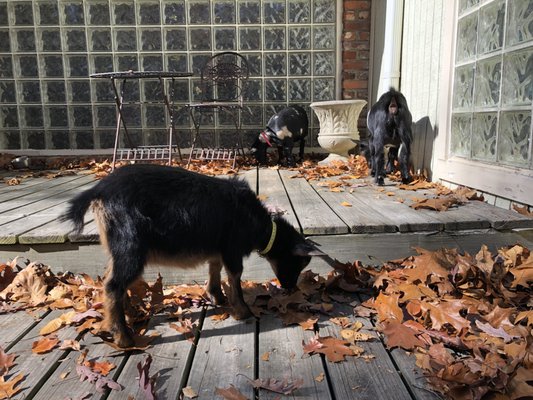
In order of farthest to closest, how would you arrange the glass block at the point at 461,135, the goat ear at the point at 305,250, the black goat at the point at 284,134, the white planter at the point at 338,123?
the black goat at the point at 284,134, the white planter at the point at 338,123, the glass block at the point at 461,135, the goat ear at the point at 305,250

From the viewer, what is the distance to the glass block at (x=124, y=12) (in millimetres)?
5797

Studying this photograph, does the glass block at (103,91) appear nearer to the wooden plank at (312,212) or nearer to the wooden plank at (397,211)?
→ the wooden plank at (312,212)

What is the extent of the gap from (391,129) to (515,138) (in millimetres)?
1163

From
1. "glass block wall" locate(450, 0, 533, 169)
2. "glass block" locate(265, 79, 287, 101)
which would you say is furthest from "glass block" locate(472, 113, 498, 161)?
"glass block" locate(265, 79, 287, 101)

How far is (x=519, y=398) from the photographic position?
4.33ft

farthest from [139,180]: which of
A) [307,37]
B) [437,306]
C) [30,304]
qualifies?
[307,37]

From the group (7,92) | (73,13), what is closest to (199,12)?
(73,13)

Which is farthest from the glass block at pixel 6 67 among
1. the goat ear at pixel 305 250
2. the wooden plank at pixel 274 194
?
the goat ear at pixel 305 250

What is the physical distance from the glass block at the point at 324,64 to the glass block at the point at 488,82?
2962 millimetres

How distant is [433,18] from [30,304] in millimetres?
3960

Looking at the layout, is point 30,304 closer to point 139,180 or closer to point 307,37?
point 139,180

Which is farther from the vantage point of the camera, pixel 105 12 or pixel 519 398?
pixel 105 12

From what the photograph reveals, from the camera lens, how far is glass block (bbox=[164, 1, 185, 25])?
5.81 m

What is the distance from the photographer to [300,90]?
605 cm
